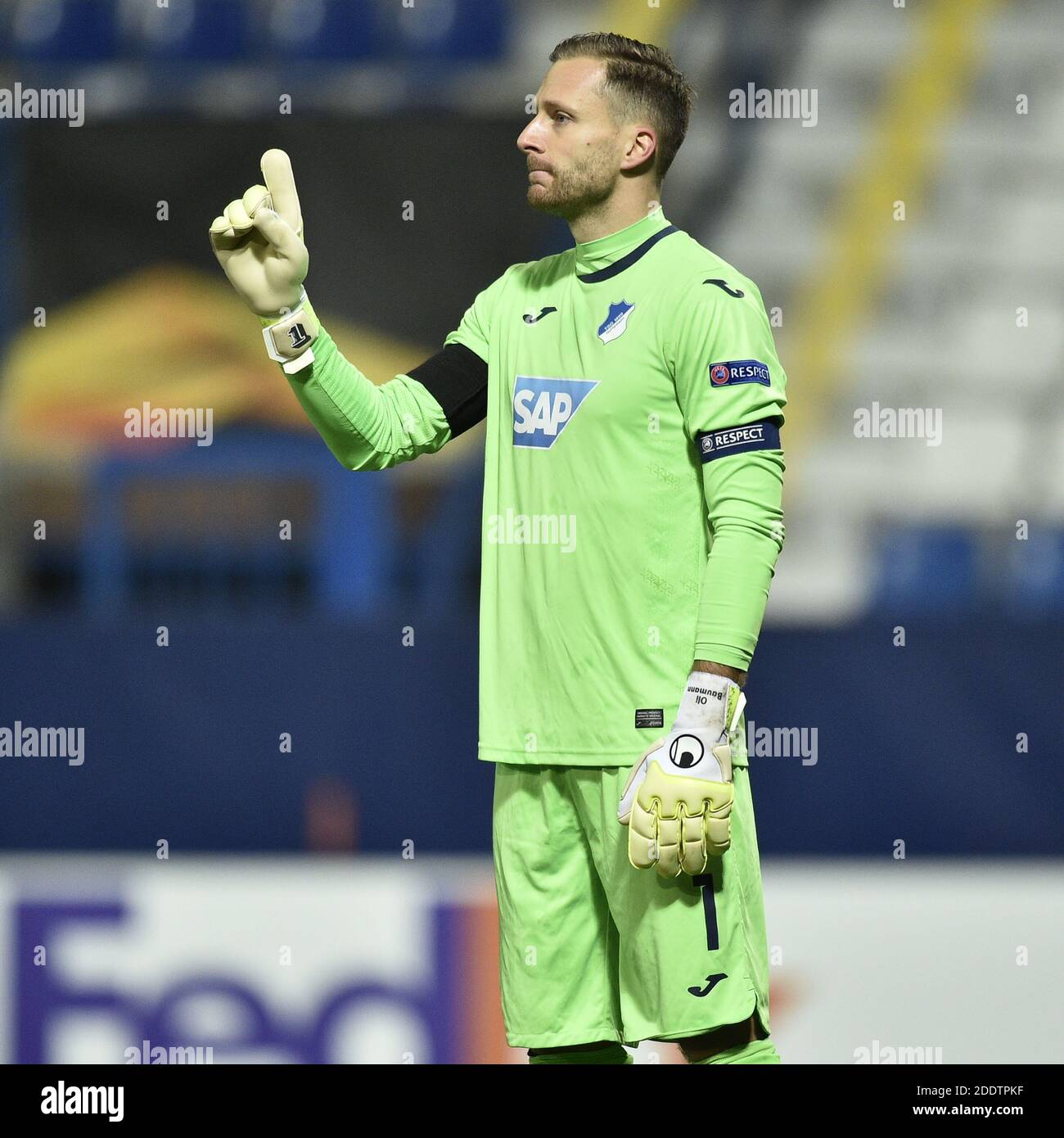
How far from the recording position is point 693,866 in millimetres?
1923

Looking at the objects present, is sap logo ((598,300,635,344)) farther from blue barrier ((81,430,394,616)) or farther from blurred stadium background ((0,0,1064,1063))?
blue barrier ((81,430,394,616))

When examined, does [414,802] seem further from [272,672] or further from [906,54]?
[906,54]

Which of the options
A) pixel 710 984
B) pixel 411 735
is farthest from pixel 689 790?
pixel 411 735

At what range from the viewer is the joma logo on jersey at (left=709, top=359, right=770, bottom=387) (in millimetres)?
1967

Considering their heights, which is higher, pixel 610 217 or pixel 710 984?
pixel 610 217

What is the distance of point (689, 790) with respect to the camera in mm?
1897

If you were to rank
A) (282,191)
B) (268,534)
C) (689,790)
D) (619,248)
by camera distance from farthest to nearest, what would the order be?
1. (268,534)
2. (619,248)
3. (282,191)
4. (689,790)

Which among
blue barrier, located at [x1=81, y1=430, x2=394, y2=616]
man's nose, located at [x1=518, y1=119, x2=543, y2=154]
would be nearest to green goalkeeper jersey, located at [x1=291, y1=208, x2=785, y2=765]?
man's nose, located at [x1=518, y1=119, x2=543, y2=154]

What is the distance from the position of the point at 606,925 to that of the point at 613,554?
458 mm

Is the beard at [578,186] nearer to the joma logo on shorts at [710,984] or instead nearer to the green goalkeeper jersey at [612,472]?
the green goalkeeper jersey at [612,472]

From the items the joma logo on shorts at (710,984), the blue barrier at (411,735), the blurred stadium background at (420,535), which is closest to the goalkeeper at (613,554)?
the joma logo on shorts at (710,984)

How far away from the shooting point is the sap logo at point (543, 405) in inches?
81.0

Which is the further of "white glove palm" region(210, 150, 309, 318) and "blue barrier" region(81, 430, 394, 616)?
"blue barrier" region(81, 430, 394, 616)

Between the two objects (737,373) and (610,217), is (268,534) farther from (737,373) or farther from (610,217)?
(737,373)
